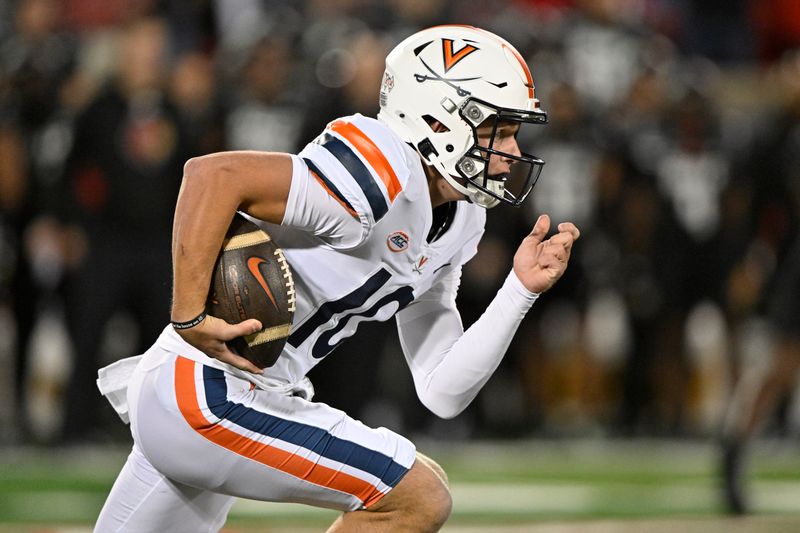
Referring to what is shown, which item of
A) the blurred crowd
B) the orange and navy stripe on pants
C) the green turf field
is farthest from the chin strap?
the blurred crowd

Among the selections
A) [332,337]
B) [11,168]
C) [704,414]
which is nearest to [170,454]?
[332,337]

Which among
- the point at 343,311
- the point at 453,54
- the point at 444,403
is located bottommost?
the point at 444,403

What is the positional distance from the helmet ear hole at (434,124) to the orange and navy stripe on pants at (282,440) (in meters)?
0.78

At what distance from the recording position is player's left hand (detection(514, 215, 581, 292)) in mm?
3211

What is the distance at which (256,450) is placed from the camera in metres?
2.98

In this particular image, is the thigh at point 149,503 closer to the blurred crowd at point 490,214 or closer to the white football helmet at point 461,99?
the white football helmet at point 461,99

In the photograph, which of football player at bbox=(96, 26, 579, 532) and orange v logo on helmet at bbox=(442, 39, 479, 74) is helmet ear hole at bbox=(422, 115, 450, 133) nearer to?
football player at bbox=(96, 26, 579, 532)

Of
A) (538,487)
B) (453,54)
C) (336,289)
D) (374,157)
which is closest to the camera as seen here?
(374,157)

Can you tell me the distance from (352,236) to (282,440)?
0.49 meters

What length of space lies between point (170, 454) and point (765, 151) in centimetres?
568

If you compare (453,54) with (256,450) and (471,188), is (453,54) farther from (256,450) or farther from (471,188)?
(256,450)

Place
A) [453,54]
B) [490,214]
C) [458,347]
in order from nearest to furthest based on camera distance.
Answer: [453,54] → [458,347] → [490,214]

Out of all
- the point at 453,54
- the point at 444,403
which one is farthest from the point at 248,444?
the point at 453,54

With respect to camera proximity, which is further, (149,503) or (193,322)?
(149,503)
